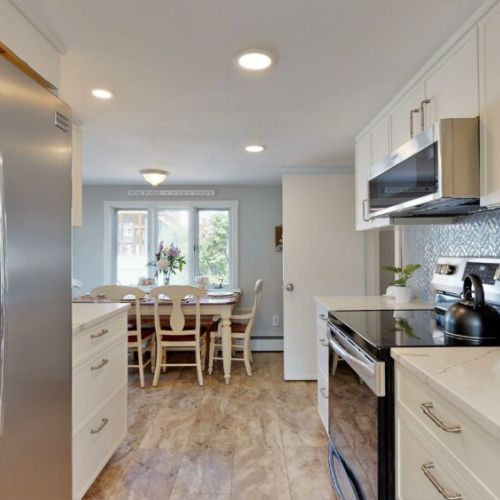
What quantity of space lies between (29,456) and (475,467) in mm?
1153

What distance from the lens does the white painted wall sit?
1185mm

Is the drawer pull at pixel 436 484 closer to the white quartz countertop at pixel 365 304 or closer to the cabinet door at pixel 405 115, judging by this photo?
the white quartz countertop at pixel 365 304

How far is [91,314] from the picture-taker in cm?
191

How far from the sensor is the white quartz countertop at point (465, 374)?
0.76m

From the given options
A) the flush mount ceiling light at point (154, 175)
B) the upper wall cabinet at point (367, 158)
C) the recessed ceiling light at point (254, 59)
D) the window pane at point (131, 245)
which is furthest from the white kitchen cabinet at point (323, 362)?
the window pane at point (131, 245)

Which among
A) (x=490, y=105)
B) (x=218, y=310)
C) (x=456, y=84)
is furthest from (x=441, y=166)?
(x=218, y=310)

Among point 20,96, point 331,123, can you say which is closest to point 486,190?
point 331,123

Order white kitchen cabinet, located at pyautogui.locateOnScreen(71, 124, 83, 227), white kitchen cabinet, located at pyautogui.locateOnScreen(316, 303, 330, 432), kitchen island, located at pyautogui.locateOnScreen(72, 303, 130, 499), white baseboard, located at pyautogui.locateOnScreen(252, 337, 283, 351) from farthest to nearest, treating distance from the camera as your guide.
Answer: white baseboard, located at pyautogui.locateOnScreen(252, 337, 283, 351) → white kitchen cabinet, located at pyautogui.locateOnScreen(316, 303, 330, 432) → white kitchen cabinet, located at pyautogui.locateOnScreen(71, 124, 83, 227) → kitchen island, located at pyautogui.locateOnScreen(72, 303, 130, 499)

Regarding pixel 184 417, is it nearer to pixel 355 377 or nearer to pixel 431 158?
pixel 355 377

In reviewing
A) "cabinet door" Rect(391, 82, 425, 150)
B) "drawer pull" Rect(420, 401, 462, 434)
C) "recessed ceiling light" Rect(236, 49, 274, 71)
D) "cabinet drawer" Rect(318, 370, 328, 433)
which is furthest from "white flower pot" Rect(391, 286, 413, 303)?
"recessed ceiling light" Rect(236, 49, 274, 71)

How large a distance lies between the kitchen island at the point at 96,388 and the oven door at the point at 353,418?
47.1 inches

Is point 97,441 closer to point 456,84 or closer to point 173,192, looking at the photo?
point 456,84

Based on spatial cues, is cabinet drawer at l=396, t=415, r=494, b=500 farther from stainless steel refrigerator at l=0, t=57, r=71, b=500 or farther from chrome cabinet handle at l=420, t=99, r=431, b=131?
chrome cabinet handle at l=420, t=99, r=431, b=131

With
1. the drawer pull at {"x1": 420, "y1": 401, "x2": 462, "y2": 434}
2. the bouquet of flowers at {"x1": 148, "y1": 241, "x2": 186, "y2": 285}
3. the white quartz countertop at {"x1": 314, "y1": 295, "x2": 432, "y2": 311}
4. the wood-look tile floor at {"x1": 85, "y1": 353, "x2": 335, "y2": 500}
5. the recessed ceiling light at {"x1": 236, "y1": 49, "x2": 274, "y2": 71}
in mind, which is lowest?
the wood-look tile floor at {"x1": 85, "y1": 353, "x2": 335, "y2": 500}
